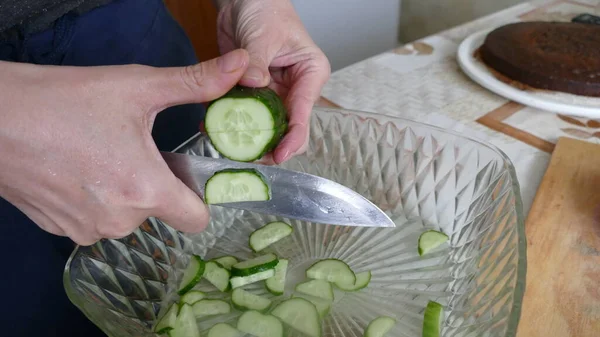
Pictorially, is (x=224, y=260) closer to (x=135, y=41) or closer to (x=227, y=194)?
(x=227, y=194)

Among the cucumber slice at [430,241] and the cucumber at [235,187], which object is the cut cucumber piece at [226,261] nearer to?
the cucumber at [235,187]

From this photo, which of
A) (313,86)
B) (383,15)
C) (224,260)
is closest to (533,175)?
(313,86)

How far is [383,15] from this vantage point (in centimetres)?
272

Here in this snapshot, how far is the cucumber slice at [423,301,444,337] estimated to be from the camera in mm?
761

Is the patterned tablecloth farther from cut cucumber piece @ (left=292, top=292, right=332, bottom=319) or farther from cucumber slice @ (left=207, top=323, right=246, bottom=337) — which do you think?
cucumber slice @ (left=207, top=323, right=246, bottom=337)

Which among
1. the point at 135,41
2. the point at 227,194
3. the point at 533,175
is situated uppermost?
the point at 135,41

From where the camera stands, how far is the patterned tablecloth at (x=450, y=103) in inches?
47.0

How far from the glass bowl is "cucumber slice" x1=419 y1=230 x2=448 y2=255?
2 cm

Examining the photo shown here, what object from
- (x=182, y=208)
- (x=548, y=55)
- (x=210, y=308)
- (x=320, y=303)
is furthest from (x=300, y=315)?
(x=548, y=55)

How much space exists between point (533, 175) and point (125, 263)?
34.0 inches

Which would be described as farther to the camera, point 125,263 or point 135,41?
point 135,41

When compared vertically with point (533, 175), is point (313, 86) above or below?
above

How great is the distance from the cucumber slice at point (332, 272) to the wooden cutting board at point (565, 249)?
284 millimetres

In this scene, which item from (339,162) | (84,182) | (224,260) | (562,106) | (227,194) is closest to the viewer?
(84,182)
